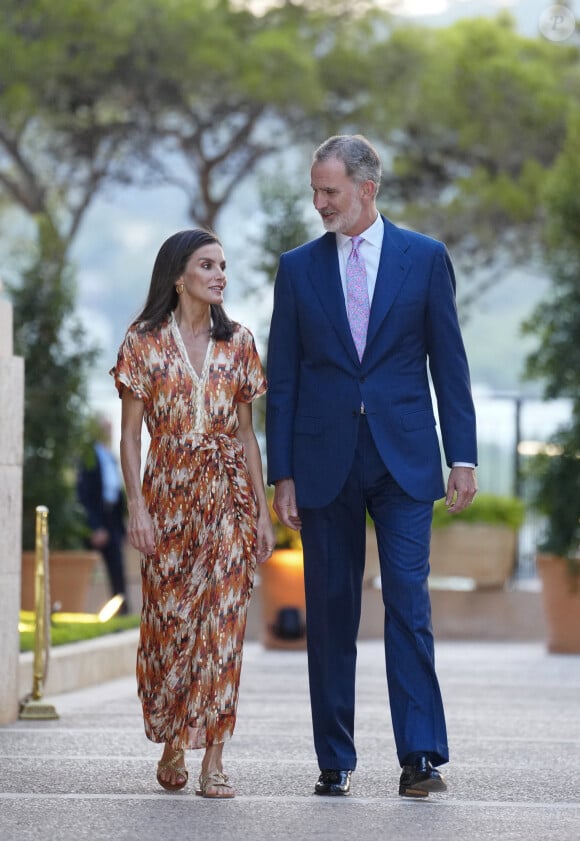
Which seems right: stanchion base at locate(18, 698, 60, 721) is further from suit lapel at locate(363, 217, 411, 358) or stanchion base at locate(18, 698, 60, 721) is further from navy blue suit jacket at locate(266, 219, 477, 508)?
suit lapel at locate(363, 217, 411, 358)

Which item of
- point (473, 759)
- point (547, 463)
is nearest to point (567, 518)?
point (547, 463)

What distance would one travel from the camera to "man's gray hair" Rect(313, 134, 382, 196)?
596 centimetres

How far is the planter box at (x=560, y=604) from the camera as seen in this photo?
1492cm

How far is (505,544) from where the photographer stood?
1742 cm

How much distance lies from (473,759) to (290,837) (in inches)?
84.3

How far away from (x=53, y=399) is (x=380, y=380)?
424 inches

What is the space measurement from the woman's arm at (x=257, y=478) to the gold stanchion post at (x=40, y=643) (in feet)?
8.55

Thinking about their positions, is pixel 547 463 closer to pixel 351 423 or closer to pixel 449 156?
pixel 351 423

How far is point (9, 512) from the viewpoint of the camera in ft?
26.1

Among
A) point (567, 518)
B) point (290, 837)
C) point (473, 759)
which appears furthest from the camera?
point (567, 518)

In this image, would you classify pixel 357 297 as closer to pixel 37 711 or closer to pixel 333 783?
pixel 333 783

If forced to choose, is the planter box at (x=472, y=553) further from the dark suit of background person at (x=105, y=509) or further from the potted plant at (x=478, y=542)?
the dark suit of background person at (x=105, y=509)

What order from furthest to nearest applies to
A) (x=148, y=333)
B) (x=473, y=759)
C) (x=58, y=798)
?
(x=473, y=759) < (x=148, y=333) < (x=58, y=798)
